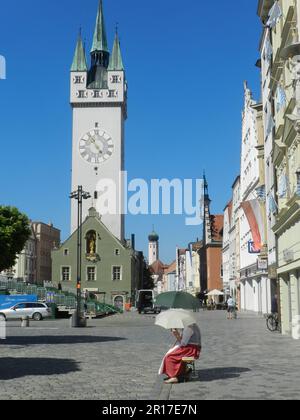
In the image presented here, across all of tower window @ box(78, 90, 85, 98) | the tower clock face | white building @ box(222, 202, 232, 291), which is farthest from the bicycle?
tower window @ box(78, 90, 85, 98)

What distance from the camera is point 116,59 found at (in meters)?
113

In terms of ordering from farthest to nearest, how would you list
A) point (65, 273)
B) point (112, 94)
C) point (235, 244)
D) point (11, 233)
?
point (112, 94) < point (65, 273) < point (235, 244) < point (11, 233)

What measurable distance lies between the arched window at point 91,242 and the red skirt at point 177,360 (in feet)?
274

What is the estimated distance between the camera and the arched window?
96562mm

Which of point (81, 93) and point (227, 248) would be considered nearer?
point (227, 248)

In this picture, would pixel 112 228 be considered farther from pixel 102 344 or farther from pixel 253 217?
pixel 102 344

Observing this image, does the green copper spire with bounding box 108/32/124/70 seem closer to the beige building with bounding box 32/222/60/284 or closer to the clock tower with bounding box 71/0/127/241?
the clock tower with bounding box 71/0/127/241

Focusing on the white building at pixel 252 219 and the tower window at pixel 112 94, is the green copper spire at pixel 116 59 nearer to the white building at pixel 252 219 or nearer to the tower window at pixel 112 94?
the tower window at pixel 112 94

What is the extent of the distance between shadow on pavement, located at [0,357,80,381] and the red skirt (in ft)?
8.85

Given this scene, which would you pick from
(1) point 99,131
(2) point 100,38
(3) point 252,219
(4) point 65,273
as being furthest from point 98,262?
(3) point 252,219

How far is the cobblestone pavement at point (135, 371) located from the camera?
11.5m

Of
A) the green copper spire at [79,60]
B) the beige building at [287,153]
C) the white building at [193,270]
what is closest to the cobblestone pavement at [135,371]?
the beige building at [287,153]

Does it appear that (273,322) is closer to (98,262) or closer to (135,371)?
(135,371)

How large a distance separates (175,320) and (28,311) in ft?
121
